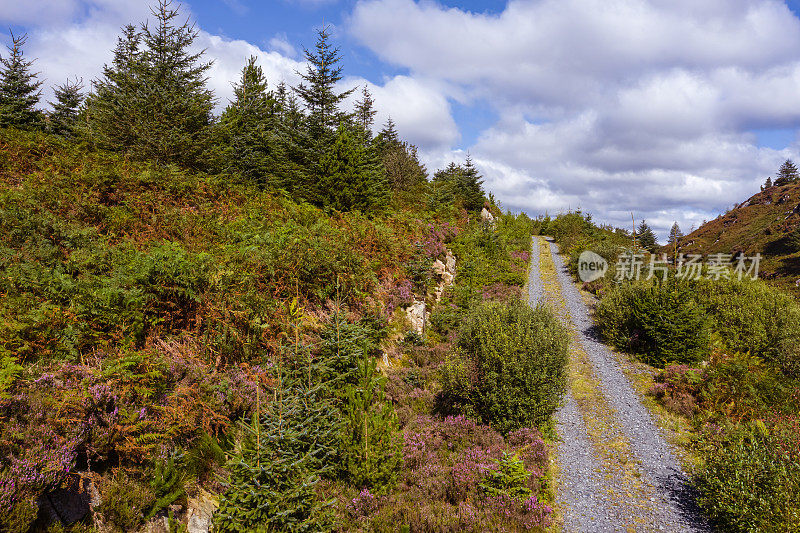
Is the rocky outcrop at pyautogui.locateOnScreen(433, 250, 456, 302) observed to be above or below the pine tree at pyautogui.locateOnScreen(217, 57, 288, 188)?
below

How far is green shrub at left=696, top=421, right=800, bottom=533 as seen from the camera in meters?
5.84

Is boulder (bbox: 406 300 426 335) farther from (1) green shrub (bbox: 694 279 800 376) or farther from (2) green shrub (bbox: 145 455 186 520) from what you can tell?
(1) green shrub (bbox: 694 279 800 376)

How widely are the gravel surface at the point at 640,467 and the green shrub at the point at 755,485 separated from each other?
0.54 meters

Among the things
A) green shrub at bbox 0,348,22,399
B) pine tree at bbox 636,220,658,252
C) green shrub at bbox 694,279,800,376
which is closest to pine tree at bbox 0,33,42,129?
green shrub at bbox 0,348,22,399

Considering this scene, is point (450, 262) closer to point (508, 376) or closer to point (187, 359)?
A: point (508, 376)

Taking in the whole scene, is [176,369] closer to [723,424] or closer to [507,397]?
[507,397]

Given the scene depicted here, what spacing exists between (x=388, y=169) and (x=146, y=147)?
58.2 feet

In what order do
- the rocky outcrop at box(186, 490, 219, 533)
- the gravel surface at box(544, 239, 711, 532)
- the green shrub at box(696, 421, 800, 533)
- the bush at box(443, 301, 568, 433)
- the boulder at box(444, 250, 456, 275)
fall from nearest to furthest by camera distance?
1. the rocky outcrop at box(186, 490, 219, 533)
2. the green shrub at box(696, 421, 800, 533)
3. the gravel surface at box(544, 239, 711, 532)
4. the bush at box(443, 301, 568, 433)
5. the boulder at box(444, 250, 456, 275)

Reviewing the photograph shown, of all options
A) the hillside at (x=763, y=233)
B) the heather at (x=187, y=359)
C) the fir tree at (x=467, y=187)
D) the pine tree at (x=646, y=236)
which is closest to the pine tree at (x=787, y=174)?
the hillside at (x=763, y=233)

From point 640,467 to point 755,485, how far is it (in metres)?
2.29

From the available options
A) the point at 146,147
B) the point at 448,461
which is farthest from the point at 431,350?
the point at 146,147

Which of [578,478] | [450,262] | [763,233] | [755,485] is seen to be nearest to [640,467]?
[578,478]

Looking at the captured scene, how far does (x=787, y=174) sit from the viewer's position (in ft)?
220

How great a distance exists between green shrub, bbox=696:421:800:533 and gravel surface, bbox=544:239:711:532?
0.54 meters
